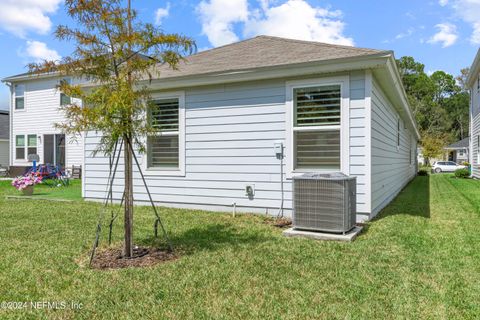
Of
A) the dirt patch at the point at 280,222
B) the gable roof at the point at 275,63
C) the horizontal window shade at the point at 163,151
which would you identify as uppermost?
the gable roof at the point at 275,63

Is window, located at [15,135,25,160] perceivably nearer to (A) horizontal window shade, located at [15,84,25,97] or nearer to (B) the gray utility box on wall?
(A) horizontal window shade, located at [15,84,25,97]

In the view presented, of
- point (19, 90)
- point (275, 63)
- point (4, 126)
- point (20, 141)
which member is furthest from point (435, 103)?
point (275, 63)

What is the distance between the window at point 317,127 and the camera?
239 inches

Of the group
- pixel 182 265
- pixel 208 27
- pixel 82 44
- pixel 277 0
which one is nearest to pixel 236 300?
pixel 182 265

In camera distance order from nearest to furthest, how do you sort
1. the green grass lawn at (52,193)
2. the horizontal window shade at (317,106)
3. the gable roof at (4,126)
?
1. the horizontal window shade at (317,106)
2. the green grass lawn at (52,193)
3. the gable roof at (4,126)

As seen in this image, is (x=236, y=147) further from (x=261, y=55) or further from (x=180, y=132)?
A: (x=261, y=55)

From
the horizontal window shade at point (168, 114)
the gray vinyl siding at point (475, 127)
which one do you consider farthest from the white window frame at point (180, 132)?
the gray vinyl siding at point (475, 127)

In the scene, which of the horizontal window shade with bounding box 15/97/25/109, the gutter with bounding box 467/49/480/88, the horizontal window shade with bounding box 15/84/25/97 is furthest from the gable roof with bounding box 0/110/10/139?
the gutter with bounding box 467/49/480/88

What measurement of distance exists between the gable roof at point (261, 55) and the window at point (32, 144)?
13.0m

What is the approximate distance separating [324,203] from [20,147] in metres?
18.4

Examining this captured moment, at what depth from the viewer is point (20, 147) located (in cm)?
1853

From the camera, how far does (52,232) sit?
5.26 meters

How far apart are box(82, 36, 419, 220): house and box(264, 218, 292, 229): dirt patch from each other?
331mm

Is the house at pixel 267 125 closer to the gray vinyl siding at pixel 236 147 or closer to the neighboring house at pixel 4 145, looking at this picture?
the gray vinyl siding at pixel 236 147
